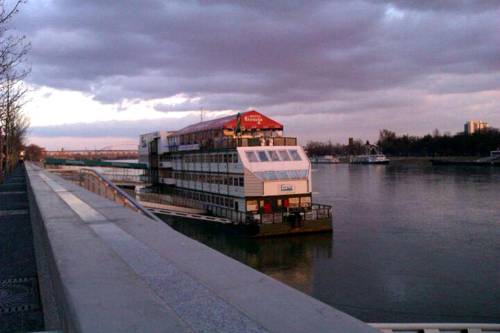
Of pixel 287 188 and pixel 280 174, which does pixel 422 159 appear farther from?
pixel 280 174

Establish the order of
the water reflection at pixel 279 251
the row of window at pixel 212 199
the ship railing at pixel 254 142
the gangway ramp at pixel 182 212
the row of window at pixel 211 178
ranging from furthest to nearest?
the gangway ramp at pixel 182 212 → the row of window at pixel 212 199 → the ship railing at pixel 254 142 → the row of window at pixel 211 178 → the water reflection at pixel 279 251

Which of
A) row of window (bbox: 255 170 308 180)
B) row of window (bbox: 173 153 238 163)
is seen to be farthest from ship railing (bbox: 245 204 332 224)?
row of window (bbox: 173 153 238 163)

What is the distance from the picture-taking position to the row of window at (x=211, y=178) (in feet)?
121

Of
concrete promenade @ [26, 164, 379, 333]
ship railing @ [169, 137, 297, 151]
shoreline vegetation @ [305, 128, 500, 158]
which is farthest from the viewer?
shoreline vegetation @ [305, 128, 500, 158]

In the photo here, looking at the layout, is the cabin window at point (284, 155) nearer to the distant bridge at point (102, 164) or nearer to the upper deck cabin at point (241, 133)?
the upper deck cabin at point (241, 133)

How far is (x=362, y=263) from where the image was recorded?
27.8 metres

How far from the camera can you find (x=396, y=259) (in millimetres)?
28234

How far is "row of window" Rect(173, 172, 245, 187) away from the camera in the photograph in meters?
37.0

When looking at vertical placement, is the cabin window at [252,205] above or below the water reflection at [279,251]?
above

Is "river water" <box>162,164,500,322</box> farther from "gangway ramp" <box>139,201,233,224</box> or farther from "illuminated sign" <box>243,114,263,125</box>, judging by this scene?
"illuminated sign" <box>243,114,263,125</box>

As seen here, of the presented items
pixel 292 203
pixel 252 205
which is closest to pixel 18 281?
pixel 252 205

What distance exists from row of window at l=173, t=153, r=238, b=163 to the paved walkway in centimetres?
2599

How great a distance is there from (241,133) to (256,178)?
7.68 meters

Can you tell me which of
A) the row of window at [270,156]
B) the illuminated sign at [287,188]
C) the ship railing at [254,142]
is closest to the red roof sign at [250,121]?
the ship railing at [254,142]
